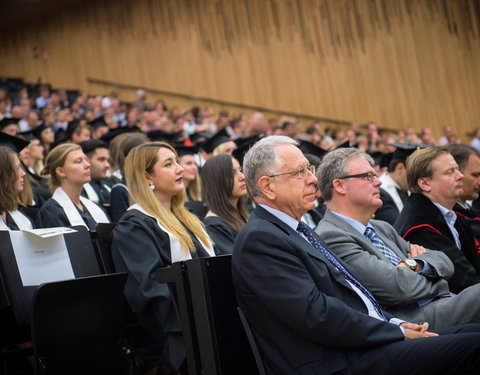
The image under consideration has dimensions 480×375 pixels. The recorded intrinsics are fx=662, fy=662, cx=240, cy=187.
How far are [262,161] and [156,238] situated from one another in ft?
3.13

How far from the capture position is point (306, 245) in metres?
2.58

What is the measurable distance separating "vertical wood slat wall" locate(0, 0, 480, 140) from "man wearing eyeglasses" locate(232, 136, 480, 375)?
1308 cm

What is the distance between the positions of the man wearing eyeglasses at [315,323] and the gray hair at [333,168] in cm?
79

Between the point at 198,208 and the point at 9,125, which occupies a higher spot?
the point at 9,125

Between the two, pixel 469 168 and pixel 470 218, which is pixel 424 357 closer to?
pixel 470 218

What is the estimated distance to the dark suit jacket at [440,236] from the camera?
3531mm

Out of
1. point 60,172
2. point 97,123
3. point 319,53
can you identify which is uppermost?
point 319,53

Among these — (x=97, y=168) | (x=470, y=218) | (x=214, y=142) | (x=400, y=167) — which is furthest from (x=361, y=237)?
(x=214, y=142)

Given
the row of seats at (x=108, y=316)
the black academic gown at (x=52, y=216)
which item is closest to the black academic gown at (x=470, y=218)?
the row of seats at (x=108, y=316)

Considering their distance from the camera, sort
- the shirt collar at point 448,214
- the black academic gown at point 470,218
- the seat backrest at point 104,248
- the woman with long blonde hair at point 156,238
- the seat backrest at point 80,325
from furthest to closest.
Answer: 1. the black academic gown at point 470,218
2. the shirt collar at point 448,214
3. the seat backrest at point 104,248
4. the woman with long blonde hair at point 156,238
5. the seat backrest at point 80,325

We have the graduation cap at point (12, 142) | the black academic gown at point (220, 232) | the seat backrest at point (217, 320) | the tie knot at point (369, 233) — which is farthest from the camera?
the graduation cap at point (12, 142)

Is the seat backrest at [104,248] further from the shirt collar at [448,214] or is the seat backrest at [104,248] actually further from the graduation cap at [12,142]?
Answer: the graduation cap at [12,142]

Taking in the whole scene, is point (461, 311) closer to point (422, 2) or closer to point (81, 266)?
point (81, 266)

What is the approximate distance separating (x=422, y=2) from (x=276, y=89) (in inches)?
157
